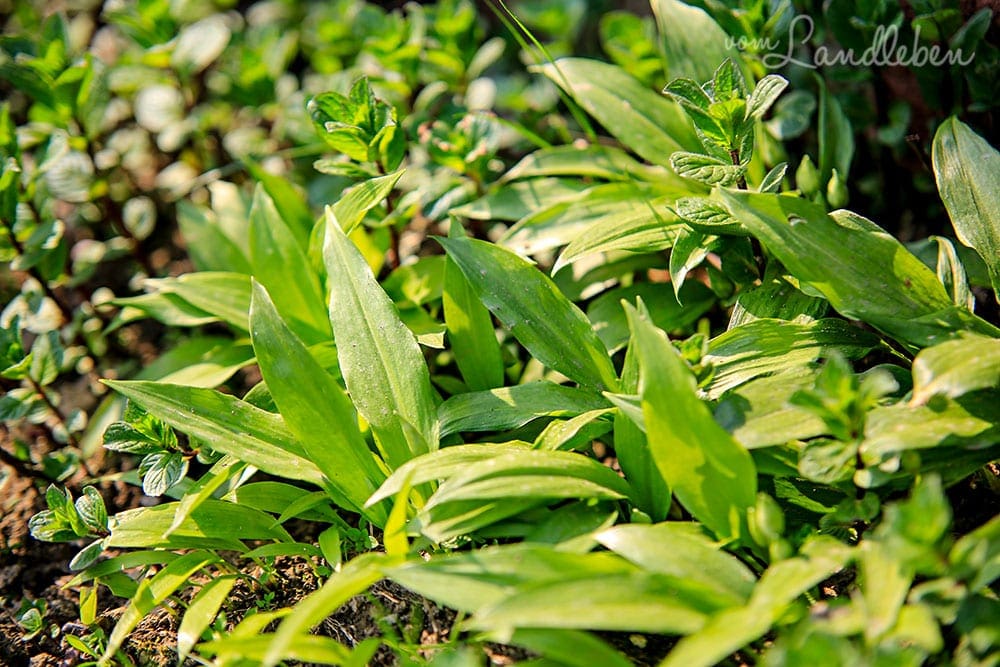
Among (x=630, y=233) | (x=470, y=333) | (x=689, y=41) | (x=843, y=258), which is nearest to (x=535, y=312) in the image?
(x=470, y=333)

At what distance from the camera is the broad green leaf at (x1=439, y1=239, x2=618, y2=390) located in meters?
2.02

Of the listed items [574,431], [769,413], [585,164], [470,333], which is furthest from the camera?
[585,164]

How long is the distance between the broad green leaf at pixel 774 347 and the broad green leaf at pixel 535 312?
25 centimetres

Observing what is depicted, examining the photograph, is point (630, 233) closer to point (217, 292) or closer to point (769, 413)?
point (769, 413)

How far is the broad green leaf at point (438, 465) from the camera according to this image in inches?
66.1

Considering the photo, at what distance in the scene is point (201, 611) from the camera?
1.83 meters

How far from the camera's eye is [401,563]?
1675 mm

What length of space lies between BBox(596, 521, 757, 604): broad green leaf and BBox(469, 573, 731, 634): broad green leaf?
36 mm

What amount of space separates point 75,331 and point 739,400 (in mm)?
2036

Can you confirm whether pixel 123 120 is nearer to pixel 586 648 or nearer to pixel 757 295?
pixel 757 295

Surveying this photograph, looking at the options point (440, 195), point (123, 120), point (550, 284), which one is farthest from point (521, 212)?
point (123, 120)

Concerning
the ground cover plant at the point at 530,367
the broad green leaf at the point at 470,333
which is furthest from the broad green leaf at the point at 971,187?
the broad green leaf at the point at 470,333

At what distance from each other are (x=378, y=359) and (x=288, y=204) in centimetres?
95

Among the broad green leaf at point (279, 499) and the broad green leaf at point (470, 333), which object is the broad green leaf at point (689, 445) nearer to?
the broad green leaf at point (470, 333)
